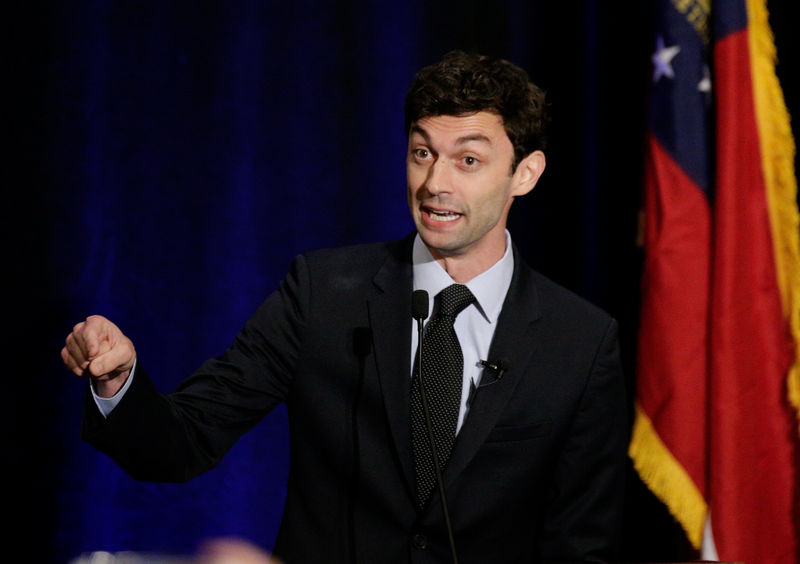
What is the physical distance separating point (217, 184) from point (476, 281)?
103 cm

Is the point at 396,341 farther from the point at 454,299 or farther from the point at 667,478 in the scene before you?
the point at 667,478

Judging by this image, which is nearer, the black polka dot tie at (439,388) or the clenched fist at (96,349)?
the clenched fist at (96,349)

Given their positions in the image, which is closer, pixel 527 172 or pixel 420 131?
pixel 420 131

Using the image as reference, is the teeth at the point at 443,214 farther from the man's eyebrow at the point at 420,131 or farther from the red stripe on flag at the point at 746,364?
the red stripe on flag at the point at 746,364

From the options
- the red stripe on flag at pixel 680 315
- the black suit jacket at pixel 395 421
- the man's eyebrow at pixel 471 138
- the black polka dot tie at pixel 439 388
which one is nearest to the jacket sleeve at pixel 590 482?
the black suit jacket at pixel 395 421

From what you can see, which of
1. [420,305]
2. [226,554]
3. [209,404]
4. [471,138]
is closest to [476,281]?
[471,138]

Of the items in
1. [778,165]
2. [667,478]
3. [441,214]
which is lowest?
[667,478]

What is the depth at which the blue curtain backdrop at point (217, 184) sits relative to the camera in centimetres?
254

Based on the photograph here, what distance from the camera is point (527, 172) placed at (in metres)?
2.00

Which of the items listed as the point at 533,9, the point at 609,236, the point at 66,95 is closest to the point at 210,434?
the point at 66,95

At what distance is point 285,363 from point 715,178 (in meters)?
1.12

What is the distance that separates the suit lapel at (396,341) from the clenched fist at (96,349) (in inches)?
19.7

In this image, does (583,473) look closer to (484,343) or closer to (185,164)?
(484,343)

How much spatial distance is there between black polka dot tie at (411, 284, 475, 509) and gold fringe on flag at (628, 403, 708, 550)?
0.72 m
